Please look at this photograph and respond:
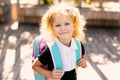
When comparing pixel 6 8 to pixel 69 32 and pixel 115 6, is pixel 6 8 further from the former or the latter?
pixel 69 32

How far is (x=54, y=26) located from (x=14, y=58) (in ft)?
9.47

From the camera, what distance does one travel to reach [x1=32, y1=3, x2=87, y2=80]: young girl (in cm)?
183

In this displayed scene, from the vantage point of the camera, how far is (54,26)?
6.08 feet

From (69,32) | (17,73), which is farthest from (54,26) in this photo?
(17,73)

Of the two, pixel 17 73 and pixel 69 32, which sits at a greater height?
pixel 69 32

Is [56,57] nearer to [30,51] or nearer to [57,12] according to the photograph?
[57,12]

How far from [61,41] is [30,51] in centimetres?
309

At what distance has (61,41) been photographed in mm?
1918

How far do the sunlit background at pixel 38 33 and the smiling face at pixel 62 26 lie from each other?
7.25ft

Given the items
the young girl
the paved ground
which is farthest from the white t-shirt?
the paved ground

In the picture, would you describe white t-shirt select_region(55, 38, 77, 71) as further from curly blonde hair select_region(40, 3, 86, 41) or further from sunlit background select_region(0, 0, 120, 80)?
sunlit background select_region(0, 0, 120, 80)

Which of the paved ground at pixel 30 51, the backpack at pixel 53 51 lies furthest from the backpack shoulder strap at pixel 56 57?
the paved ground at pixel 30 51

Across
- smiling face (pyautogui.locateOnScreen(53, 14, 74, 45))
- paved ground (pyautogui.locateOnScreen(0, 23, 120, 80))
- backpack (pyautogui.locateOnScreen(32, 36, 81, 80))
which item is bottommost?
paved ground (pyautogui.locateOnScreen(0, 23, 120, 80))

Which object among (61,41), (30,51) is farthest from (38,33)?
(61,41)
